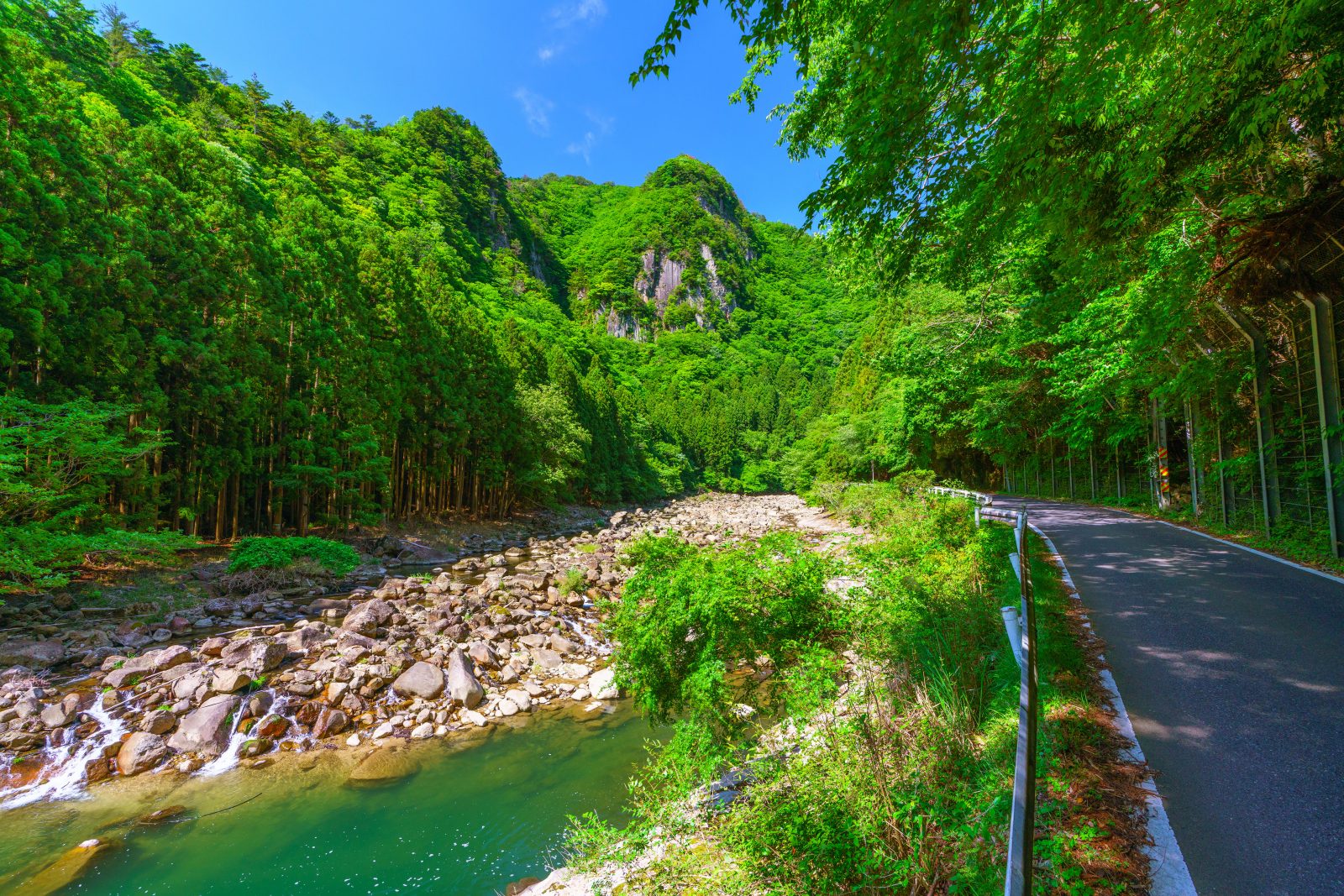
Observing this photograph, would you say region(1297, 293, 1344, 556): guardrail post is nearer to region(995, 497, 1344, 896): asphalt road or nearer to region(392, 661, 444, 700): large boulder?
region(995, 497, 1344, 896): asphalt road

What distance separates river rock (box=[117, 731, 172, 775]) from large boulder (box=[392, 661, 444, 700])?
2576 millimetres

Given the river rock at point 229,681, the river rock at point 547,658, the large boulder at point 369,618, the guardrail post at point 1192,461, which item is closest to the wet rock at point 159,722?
the river rock at point 229,681

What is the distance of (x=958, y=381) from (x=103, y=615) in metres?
28.2

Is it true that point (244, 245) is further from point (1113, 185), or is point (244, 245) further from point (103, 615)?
point (1113, 185)

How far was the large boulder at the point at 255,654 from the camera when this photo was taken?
26.8ft

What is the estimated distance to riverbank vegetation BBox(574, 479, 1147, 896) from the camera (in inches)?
117

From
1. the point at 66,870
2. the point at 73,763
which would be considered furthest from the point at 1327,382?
the point at 73,763

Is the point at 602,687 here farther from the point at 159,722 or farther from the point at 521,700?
the point at 159,722

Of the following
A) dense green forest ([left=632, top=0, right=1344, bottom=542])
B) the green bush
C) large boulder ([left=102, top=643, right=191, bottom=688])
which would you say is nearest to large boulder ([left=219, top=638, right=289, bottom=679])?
large boulder ([left=102, top=643, right=191, bottom=688])

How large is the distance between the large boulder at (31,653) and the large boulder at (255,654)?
235cm

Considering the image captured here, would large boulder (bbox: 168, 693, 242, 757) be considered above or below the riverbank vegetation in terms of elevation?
below

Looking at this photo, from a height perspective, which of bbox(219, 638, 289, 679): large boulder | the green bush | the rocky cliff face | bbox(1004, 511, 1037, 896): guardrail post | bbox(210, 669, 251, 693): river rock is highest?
the rocky cliff face

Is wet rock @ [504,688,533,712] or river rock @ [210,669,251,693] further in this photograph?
wet rock @ [504,688,533,712]

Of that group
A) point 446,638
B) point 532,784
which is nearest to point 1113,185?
point 532,784
